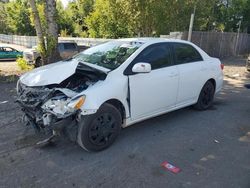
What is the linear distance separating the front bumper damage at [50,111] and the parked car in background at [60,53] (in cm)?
1221

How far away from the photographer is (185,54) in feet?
18.3

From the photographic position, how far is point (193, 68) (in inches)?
220

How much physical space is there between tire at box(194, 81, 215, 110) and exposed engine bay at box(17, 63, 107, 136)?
279cm

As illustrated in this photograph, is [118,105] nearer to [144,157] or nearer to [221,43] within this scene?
[144,157]

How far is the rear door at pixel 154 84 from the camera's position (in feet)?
14.7

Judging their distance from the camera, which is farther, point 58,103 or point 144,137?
point 144,137

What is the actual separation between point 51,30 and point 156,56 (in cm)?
586

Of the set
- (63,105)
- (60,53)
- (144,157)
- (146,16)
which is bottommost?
(144,157)

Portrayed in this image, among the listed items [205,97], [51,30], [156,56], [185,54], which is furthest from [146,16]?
[156,56]

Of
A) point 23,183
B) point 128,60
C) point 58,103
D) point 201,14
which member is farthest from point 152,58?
point 201,14

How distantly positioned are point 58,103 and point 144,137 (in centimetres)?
170

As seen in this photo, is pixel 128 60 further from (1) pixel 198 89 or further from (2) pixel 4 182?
(2) pixel 4 182

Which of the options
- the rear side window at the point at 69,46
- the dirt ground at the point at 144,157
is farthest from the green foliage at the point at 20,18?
the dirt ground at the point at 144,157

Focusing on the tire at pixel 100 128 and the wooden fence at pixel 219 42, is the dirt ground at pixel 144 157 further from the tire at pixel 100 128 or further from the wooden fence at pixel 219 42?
the wooden fence at pixel 219 42
